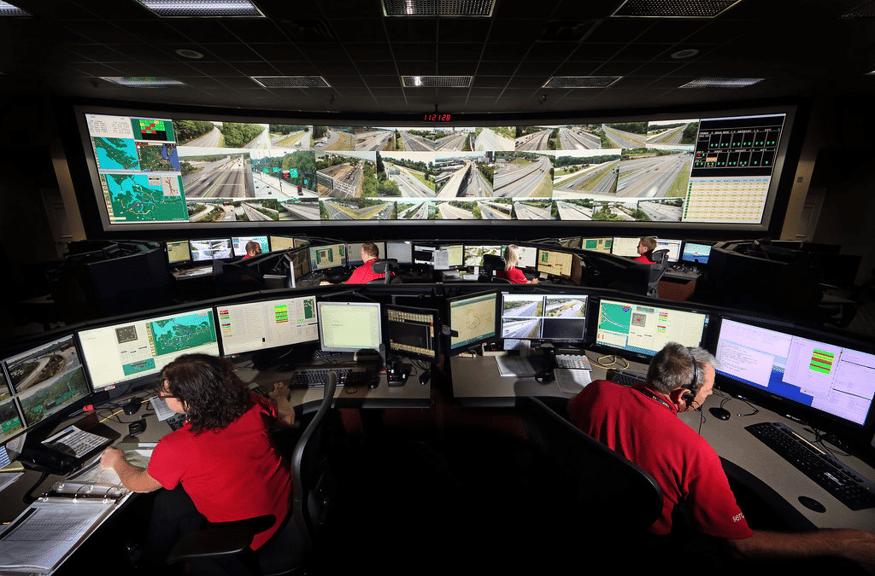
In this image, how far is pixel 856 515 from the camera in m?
1.33

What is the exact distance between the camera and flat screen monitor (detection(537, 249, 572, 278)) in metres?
4.34

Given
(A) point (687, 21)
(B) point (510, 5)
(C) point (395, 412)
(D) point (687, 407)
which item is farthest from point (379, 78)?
(D) point (687, 407)

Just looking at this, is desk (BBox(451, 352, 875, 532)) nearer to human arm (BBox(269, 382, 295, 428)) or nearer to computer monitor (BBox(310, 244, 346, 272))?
human arm (BBox(269, 382, 295, 428))

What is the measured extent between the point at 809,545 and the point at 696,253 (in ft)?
17.7

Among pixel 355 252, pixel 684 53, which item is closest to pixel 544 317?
pixel 684 53

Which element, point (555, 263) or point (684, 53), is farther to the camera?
point (555, 263)

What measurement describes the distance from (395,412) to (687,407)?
1.71 meters

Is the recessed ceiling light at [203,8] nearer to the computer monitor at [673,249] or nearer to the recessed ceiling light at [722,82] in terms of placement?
the recessed ceiling light at [722,82]

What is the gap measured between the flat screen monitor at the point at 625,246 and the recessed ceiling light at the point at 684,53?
2.45 m

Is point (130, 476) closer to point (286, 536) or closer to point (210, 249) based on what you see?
point (286, 536)

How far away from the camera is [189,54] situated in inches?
148

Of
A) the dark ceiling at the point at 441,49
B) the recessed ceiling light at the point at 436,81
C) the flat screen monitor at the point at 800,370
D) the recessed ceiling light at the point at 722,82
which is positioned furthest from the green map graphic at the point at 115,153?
the recessed ceiling light at the point at 722,82

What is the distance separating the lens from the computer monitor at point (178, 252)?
17.4 feet

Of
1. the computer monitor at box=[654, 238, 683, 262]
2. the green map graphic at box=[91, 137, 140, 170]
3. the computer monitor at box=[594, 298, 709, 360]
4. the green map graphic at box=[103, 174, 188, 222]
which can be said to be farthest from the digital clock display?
the computer monitor at box=[594, 298, 709, 360]
